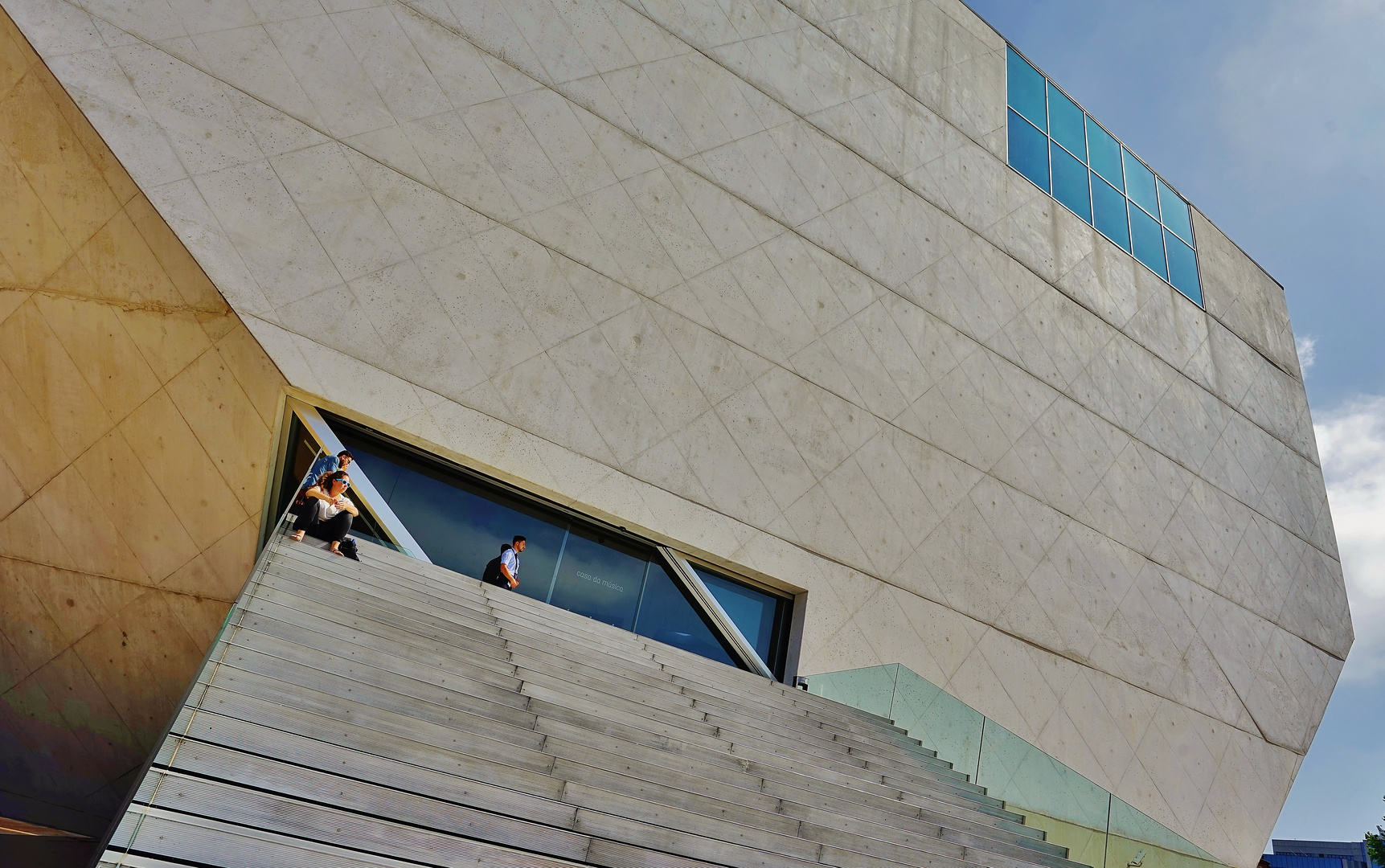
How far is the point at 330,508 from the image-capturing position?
726 centimetres

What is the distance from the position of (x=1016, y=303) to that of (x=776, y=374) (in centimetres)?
556

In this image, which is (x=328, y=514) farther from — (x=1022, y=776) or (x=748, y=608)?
(x=1022, y=776)

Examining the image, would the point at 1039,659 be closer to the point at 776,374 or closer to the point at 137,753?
the point at 776,374

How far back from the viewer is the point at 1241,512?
671 inches

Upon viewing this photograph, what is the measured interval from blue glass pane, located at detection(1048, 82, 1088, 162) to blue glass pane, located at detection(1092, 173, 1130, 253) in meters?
0.64

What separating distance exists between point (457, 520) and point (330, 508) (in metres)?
1.84

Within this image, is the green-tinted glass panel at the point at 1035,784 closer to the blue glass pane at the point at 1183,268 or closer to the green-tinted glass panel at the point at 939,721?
the green-tinted glass panel at the point at 939,721

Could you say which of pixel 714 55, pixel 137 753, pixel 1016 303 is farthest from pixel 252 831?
pixel 1016 303

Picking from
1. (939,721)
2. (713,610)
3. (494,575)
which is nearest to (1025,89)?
(713,610)

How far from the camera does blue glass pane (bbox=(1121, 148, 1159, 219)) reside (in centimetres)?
1820

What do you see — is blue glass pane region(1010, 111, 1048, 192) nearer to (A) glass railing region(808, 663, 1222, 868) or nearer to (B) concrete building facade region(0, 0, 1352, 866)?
(B) concrete building facade region(0, 0, 1352, 866)

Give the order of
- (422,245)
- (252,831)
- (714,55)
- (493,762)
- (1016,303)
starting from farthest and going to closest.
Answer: (1016,303) < (714,55) < (422,245) < (493,762) < (252,831)

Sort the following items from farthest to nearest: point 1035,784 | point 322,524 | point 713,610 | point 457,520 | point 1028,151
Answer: point 1028,151 < point 713,610 < point 457,520 < point 1035,784 < point 322,524

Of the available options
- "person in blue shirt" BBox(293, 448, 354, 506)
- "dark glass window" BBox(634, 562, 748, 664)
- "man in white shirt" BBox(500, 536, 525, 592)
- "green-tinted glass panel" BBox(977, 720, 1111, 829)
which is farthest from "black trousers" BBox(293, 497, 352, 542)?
"green-tinted glass panel" BBox(977, 720, 1111, 829)
